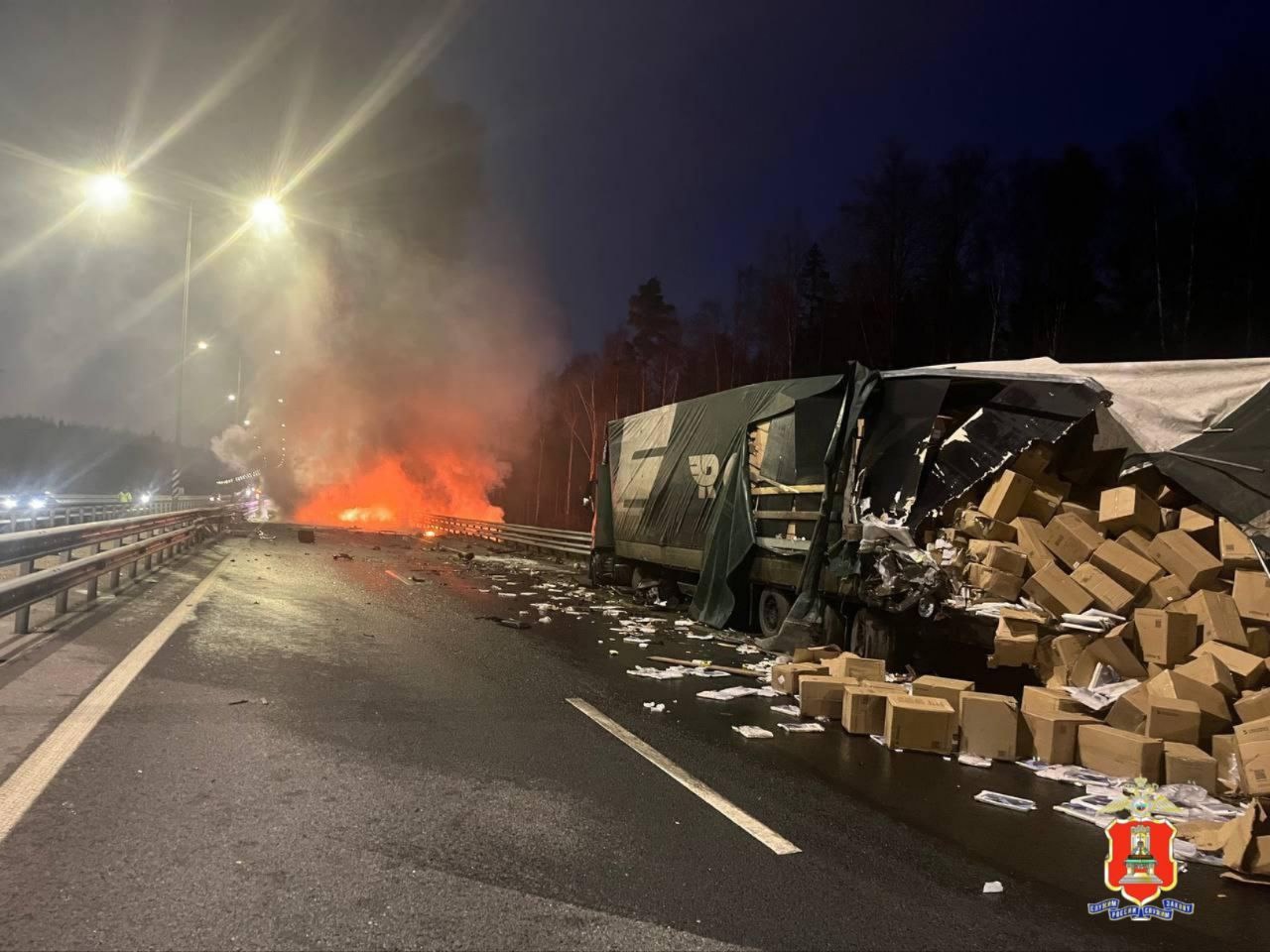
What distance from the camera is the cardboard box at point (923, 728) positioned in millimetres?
5453

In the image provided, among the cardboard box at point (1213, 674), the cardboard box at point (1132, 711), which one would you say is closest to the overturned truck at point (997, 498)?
the cardboard box at point (1213, 674)

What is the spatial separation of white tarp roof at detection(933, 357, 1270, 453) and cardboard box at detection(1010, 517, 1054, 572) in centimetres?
103

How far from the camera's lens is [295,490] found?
45.7 m

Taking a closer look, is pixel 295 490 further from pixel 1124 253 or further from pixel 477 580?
pixel 1124 253

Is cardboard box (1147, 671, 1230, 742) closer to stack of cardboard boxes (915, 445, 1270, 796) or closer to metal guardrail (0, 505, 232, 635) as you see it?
stack of cardboard boxes (915, 445, 1270, 796)

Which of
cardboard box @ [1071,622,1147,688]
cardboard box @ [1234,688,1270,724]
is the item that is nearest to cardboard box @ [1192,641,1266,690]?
cardboard box @ [1234,688,1270,724]

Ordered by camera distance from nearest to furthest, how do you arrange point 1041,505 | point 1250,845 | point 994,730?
point 1250,845 < point 994,730 < point 1041,505

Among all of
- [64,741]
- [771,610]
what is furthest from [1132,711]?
[64,741]

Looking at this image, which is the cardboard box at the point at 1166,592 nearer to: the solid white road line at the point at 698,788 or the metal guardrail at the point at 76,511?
the solid white road line at the point at 698,788

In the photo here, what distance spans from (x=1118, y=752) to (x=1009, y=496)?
8.26 ft

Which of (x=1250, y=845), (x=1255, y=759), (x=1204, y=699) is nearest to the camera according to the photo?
(x=1250, y=845)

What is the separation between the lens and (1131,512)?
6277 mm

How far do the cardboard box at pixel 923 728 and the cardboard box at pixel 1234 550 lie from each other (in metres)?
2.25

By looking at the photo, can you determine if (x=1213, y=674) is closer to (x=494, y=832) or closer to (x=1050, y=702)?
(x=1050, y=702)
